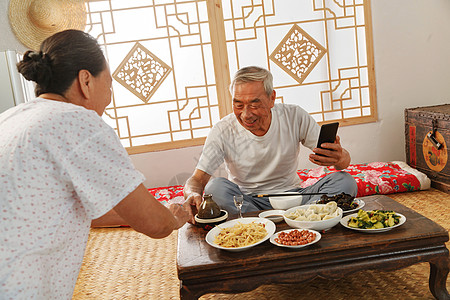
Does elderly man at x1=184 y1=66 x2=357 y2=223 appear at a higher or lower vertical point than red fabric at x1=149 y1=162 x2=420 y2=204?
higher

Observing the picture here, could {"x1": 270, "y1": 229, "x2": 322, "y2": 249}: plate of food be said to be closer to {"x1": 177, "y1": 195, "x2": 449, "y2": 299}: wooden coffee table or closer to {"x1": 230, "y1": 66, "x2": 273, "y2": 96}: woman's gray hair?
{"x1": 177, "y1": 195, "x2": 449, "y2": 299}: wooden coffee table

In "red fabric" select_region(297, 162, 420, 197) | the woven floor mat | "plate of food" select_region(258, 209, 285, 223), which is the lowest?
the woven floor mat

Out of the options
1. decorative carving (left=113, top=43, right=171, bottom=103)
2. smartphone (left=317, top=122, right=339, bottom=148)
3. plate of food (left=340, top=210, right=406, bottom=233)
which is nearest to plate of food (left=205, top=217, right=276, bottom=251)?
plate of food (left=340, top=210, right=406, bottom=233)

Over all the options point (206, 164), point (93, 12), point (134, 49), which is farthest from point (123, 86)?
point (206, 164)

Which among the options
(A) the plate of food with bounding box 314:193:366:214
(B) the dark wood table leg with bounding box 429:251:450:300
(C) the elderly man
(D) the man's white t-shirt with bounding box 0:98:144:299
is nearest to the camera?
(D) the man's white t-shirt with bounding box 0:98:144:299

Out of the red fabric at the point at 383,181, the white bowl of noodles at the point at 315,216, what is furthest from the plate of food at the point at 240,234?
the red fabric at the point at 383,181

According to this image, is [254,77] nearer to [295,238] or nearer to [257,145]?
[257,145]

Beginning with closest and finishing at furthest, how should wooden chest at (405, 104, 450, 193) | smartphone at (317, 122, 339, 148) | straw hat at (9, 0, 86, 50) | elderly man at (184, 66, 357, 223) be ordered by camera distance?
1. smartphone at (317, 122, 339, 148)
2. elderly man at (184, 66, 357, 223)
3. wooden chest at (405, 104, 450, 193)
4. straw hat at (9, 0, 86, 50)

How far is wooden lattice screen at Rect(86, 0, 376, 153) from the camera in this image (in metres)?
4.11

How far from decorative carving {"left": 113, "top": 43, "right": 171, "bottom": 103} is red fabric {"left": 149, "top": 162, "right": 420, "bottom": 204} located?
0.97 metres

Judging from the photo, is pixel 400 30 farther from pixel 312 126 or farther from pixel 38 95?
pixel 38 95

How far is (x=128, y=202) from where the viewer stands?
49.4 inches

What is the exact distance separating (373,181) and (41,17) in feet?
10.9

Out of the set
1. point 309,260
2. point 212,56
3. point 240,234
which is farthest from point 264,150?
point 212,56
